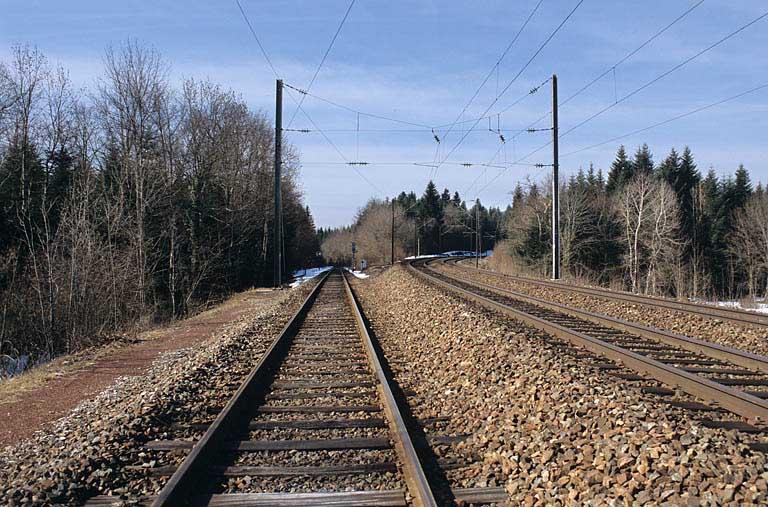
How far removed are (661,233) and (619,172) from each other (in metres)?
32.0

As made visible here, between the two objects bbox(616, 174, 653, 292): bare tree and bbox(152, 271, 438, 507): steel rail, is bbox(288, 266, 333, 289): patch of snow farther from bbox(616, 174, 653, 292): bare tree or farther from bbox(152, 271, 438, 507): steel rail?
bbox(616, 174, 653, 292): bare tree

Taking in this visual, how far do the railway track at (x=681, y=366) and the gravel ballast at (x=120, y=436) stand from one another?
16.9 ft

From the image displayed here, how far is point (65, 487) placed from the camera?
15.6 ft

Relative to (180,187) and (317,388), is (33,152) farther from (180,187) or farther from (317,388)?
(317,388)

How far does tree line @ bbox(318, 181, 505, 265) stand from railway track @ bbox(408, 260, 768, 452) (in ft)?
270

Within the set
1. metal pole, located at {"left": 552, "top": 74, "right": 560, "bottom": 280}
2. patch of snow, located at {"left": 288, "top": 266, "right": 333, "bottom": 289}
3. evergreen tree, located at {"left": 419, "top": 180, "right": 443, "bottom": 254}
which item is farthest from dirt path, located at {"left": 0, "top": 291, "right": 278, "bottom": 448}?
evergreen tree, located at {"left": 419, "top": 180, "right": 443, "bottom": 254}

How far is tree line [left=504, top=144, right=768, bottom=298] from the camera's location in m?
60.8

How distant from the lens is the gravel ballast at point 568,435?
4281mm

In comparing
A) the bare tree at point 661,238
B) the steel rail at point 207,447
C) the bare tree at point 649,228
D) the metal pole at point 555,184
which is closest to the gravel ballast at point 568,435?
the steel rail at point 207,447

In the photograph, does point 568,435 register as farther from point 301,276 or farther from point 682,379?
point 301,276

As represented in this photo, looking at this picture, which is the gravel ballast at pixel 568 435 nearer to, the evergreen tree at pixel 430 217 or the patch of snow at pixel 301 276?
the patch of snow at pixel 301 276

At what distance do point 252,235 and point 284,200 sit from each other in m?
9.41

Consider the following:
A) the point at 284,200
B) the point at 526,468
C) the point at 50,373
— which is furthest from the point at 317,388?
the point at 284,200

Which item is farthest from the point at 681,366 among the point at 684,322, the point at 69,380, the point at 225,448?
the point at 69,380
